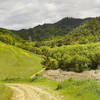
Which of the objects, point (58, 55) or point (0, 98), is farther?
point (58, 55)

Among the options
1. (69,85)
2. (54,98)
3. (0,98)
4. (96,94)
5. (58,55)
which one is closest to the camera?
(96,94)

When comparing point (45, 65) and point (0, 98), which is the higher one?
point (0, 98)

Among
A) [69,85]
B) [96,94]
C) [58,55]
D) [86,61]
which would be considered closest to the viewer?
[96,94]

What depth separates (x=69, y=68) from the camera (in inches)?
3460

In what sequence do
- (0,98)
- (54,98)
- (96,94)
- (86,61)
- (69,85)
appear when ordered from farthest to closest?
(86,61) < (69,85) < (0,98) < (54,98) < (96,94)

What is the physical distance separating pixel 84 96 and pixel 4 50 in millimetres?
94435

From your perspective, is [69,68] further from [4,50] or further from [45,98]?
[45,98]

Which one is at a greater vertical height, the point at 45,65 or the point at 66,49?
the point at 66,49

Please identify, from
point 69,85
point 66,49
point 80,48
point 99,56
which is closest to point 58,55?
point 66,49

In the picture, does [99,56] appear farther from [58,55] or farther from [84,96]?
[84,96]

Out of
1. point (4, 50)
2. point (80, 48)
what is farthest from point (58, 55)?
point (4, 50)

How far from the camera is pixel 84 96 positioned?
16.2 m

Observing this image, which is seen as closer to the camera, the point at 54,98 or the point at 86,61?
the point at 54,98

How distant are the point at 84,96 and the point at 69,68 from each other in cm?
7228
